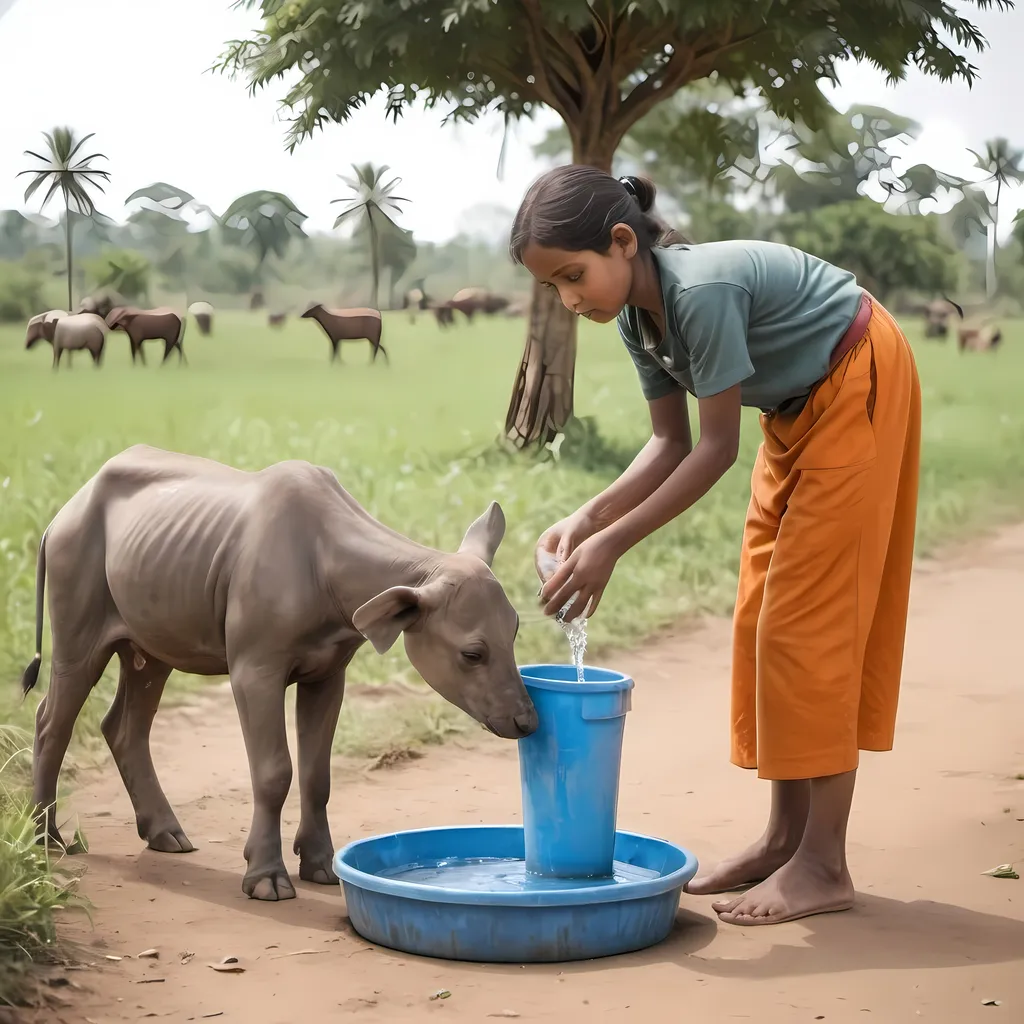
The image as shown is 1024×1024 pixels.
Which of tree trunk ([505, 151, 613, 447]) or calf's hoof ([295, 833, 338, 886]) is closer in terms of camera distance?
calf's hoof ([295, 833, 338, 886])

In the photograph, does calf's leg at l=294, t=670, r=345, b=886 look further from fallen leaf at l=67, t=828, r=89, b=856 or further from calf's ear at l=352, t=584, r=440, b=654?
fallen leaf at l=67, t=828, r=89, b=856

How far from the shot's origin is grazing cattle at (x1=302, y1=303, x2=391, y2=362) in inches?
401

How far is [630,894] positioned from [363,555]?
42.9 inches

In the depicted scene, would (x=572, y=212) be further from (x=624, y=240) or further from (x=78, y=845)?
(x=78, y=845)

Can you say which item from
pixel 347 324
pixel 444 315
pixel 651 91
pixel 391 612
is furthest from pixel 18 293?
pixel 391 612

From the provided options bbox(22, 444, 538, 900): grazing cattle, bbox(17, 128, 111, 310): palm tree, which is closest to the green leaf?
bbox(17, 128, 111, 310): palm tree

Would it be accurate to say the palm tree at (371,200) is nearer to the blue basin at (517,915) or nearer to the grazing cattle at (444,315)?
the grazing cattle at (444,315)

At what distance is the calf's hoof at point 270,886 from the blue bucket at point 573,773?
683mm

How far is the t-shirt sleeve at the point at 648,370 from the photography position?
357cm

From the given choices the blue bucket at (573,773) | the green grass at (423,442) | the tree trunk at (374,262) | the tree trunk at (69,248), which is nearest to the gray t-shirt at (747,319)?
the blue bucket at (573,773)

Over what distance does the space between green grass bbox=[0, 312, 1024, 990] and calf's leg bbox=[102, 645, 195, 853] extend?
160 centimetres

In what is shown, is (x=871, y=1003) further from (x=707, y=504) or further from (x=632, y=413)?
(x=632, y=413)

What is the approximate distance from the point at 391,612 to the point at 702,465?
0.80 metres

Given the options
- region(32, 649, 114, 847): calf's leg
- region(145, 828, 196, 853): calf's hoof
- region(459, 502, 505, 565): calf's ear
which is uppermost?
region(459, 502, 505, 565): calf's ear
